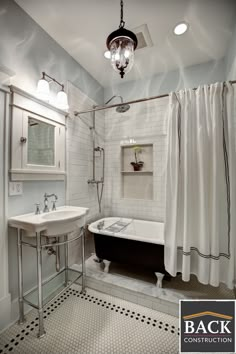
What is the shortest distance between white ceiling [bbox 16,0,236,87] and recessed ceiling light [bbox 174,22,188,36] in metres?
0.04

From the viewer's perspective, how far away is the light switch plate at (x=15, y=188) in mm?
1459

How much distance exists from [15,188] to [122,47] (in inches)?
59.0

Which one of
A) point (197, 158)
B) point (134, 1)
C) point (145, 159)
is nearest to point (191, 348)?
point (197, 158)

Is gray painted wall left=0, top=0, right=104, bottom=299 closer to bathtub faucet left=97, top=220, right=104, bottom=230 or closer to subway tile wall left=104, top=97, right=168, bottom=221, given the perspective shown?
bathtub faucet left=97, top=220, right=104, bottom=230

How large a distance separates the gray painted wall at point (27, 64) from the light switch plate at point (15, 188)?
5 cm

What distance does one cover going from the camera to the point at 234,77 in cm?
181

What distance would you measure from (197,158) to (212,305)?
120cm

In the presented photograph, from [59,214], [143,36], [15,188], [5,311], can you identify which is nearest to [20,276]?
[5,311]

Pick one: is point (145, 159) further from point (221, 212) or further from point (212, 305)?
point (212, 305)

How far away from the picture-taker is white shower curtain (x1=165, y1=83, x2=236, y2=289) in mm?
1418

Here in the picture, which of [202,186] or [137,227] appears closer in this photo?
[202,186]

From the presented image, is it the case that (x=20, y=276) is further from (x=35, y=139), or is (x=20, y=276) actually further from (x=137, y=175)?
(x=137, y=175)

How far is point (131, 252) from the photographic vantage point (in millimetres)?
1869

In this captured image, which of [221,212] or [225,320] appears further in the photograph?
[221,212]
